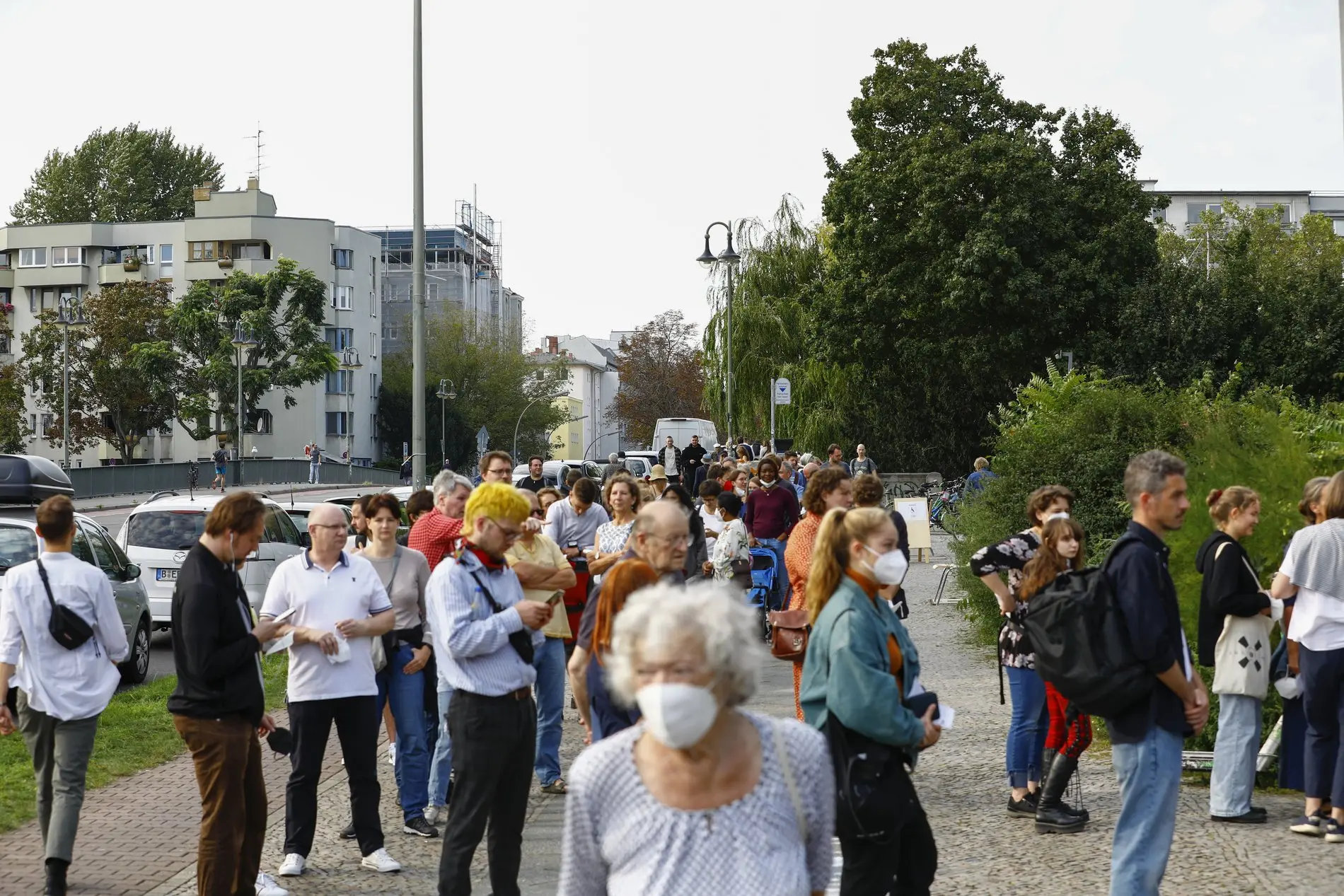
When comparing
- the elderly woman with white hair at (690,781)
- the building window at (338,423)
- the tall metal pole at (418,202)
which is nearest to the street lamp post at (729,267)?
the tall metal pole at (418,202)

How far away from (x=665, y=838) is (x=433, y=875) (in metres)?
4.58

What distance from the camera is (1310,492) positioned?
297 inches

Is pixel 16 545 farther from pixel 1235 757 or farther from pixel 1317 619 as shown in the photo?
pixel 1317 619

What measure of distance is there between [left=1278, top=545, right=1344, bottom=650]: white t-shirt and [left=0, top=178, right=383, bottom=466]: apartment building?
86.9m

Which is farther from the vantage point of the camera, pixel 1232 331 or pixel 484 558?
pixel 1232 331

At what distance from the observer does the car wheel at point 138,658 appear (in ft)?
49.1

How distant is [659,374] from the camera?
97312 millimetres

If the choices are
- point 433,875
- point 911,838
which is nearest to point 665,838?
point 911,838

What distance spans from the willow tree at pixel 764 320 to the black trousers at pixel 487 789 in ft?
129

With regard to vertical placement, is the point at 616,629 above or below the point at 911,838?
above

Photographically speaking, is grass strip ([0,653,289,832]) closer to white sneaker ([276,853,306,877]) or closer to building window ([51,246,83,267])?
white sneaker ([276,853,306,877])

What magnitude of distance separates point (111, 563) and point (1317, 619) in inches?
440

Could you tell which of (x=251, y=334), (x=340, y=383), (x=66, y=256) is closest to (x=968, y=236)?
A: (x=251, y=334)

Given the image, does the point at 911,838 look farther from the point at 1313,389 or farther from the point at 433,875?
the point at 1313,389
